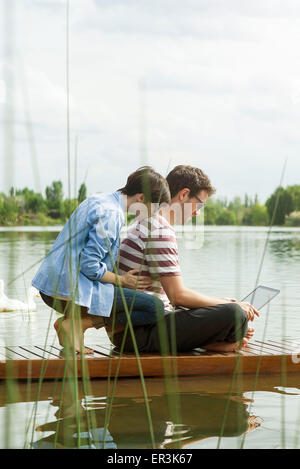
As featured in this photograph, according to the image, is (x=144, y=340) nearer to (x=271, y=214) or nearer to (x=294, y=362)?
(x=294, y=362)

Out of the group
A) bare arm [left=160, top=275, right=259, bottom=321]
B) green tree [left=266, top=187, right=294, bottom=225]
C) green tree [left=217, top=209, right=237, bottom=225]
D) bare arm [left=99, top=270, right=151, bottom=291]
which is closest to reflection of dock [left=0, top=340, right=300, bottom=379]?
bare arm [left=160, top=275, right=259, bottom=321]

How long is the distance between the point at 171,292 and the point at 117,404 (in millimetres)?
871

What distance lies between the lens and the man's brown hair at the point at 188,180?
16.1 ft

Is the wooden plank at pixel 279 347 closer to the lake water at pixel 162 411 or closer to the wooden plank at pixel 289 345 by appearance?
the wooden plank at pixel 289 345

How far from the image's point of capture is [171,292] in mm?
4762

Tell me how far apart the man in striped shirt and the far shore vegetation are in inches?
55.9

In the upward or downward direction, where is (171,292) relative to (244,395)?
upward

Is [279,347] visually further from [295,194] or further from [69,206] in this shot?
[69,206]

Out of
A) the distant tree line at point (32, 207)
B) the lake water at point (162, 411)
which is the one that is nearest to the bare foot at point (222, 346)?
the lake water at point (162, 411)

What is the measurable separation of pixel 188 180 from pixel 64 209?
249 centimetres

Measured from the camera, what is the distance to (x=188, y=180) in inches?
193
